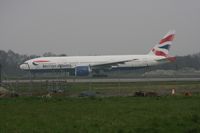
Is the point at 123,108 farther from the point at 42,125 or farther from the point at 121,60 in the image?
the point at 121,60

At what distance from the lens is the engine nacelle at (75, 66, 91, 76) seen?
67938 millimetres

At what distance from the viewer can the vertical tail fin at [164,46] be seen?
249 feet

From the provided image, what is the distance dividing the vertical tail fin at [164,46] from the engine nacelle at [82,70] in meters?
14.9

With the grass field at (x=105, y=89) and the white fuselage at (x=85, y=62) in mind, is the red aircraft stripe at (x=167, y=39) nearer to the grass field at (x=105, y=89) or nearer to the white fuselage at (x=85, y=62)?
the white fuselage at (x=85, y=62)

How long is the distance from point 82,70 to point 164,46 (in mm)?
18438

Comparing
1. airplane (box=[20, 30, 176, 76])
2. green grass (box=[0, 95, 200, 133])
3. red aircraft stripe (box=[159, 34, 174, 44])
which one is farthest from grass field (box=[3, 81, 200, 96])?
red aircraft stripe (box=[159, 34, 174, 44])

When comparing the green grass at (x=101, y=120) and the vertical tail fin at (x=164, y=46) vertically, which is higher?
the vertical tail fin at (x=164, y=46)

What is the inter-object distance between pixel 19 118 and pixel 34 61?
55623 mm

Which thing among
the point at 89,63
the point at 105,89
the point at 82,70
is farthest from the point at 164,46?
the point at 105,89

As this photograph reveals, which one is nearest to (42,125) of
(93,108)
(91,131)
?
(91,131)

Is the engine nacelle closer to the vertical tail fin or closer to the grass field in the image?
the vertical tail fin

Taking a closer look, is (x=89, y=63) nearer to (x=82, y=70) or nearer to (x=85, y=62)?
(x=85, y=62)

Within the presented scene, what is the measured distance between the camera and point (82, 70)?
68.2 metres

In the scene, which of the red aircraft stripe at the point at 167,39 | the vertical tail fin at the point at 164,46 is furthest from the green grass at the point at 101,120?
the red aircraft stripe at the point at 167,39
